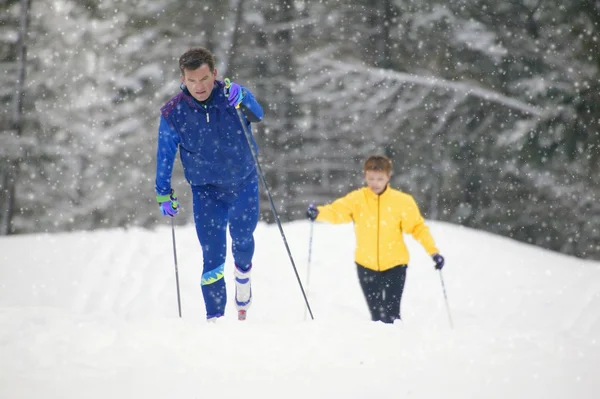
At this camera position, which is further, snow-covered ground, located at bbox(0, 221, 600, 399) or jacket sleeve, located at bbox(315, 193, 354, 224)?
jacket sleeve, located at bbox(315, 193, 354, 224)

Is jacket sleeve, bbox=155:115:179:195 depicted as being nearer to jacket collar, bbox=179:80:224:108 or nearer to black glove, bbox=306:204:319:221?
jacket collar, bbox=179:80:224:108

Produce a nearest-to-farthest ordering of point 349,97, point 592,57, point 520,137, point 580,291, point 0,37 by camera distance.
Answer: point 580,291, point 592,57, point 520,137, point 0,37, point 349,97

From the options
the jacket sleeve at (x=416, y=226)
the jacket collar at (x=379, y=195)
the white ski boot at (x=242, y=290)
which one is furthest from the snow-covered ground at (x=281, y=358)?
the jacket collar at (x=379, y=195)

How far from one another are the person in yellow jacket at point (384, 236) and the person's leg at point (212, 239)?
0.96m

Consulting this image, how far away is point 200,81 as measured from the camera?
4.40 meters

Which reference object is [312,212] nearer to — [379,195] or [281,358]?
[379,195]

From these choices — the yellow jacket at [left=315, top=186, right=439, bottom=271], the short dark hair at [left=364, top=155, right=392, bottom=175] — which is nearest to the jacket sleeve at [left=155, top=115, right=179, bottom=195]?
the yellow jacket at [left=315, top=186, right=439, bottom=271]

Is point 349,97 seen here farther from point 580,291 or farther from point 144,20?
point 580,291

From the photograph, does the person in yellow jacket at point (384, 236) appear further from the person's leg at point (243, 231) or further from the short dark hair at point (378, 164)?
the person's leg at point (243, 231)

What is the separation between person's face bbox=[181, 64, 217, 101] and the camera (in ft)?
14.3

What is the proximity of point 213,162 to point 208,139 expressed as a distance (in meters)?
0.18

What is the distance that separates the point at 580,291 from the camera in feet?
26.3

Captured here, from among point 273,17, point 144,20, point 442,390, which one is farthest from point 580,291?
point 144,20

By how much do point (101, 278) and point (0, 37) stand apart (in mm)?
8506
